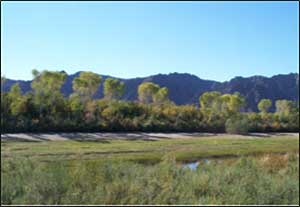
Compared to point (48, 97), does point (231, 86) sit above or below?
above

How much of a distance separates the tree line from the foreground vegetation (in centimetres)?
1490

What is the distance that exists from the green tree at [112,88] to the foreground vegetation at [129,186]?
46370 mm

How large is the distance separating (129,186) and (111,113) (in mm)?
38345

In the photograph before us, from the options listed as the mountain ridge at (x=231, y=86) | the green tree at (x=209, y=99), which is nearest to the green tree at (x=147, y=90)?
the green tree at (x=209, y=99)

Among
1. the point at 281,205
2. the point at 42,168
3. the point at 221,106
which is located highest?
the point at 221,106

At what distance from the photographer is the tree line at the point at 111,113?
31688mm

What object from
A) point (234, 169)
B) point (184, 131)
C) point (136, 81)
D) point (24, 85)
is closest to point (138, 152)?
point (234, 169)

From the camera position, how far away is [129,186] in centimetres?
933

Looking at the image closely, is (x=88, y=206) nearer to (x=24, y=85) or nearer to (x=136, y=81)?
(x=24, y=85)

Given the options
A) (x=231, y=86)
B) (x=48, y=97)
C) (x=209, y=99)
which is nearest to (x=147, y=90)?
(x=209, y=99)

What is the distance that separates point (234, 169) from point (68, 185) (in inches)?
192

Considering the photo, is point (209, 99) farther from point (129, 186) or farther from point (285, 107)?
point (129, 186)

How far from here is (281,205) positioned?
381 inches

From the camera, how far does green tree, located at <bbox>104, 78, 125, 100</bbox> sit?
57.4 m
